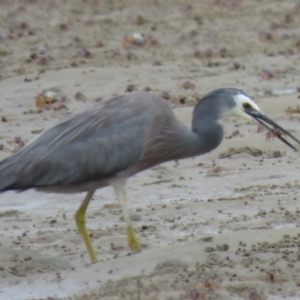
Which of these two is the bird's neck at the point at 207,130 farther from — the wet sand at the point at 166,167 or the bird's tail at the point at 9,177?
the bird's tail at the point at 9,177

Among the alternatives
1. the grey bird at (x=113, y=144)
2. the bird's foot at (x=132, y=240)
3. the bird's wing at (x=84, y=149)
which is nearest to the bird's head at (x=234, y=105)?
the grey bird at (x=113, y=144)

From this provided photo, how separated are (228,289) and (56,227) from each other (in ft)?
7.81

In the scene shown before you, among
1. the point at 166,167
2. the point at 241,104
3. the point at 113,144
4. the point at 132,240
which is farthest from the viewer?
the point at 166,167

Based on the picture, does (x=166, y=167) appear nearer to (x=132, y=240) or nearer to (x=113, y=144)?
(x=113, y=144)

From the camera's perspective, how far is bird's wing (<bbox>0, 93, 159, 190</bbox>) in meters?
7.52

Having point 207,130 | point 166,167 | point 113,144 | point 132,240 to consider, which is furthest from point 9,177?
point 166,167

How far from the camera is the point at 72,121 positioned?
777 centimetres

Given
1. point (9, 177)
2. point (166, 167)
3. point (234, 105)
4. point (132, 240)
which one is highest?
point (234, 105)

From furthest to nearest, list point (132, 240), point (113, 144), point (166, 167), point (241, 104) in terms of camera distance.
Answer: point (166, 167) < point (241, 104) < point (113, 144) < point (132, 240)

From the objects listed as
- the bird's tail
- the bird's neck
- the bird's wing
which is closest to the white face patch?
the bird's neck

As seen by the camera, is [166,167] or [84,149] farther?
[166,167]

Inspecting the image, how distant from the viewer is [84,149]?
7.64 meters

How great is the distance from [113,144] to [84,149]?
20 cm

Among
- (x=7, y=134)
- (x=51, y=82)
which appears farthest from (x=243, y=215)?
(x=51, y=82)
